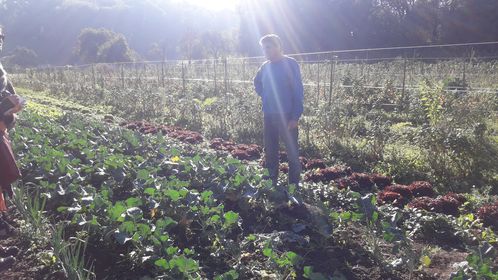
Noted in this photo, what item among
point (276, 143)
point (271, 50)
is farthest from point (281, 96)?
point (276, 143)

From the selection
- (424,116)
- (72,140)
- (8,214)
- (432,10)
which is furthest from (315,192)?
(432,10)

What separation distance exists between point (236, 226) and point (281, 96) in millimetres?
1758

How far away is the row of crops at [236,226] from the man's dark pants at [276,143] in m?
0.30

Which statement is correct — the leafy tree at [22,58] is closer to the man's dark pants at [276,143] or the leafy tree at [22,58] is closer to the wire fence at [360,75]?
the wire fence at [360,75]

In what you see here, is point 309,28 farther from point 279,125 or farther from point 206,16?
point 206,16

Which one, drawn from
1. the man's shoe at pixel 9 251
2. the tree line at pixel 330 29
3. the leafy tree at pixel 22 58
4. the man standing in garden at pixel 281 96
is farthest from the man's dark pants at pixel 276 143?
the leafy tree at pixel 22 58

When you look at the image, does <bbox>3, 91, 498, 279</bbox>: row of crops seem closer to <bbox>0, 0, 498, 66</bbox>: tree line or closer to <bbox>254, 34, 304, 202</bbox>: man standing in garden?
<bbox>254, 34, 304, 202</bbox>: man standing in garden

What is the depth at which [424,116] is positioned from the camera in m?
9.46

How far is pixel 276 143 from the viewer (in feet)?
18.5

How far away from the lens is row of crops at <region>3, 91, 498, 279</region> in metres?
3.45

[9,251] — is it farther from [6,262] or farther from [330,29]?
[330,29]

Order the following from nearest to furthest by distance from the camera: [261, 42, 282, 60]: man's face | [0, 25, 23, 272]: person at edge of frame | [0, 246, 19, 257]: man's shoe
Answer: [0, 25, 23, 272]: person at edge of frame, [0, 246, 19, 257]: man's shoe, [261, 42, 282, 60]: man's face

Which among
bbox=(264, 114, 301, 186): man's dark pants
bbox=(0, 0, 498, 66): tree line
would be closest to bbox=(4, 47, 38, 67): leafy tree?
bbox=(0, 0, 498, 66): tree line

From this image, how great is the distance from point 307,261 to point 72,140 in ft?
15.3
